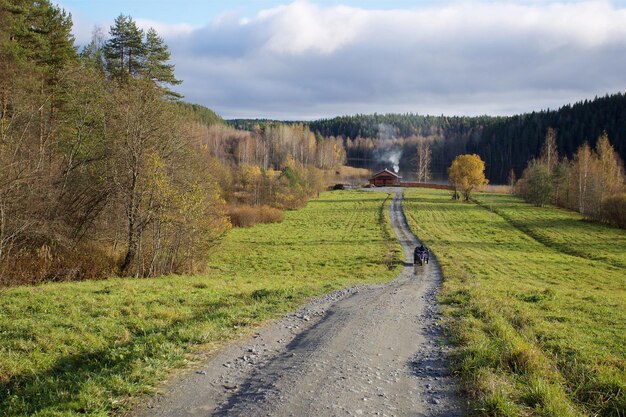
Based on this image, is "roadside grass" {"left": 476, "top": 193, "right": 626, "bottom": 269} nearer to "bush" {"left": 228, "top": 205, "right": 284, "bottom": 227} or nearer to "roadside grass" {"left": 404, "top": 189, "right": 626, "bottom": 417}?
"roadside grass" {"left": 404, "top": 189, "right": 626, "bottom": 417}

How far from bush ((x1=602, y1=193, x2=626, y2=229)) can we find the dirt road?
52.8 metres

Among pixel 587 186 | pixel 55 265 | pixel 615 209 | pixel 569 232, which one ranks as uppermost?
pixel 587 186

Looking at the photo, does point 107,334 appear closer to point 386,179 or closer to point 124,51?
point 124,51

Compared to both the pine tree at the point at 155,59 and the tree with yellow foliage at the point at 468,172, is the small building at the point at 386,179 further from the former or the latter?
the pine tree at the point at 155,59

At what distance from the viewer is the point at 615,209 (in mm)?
53188

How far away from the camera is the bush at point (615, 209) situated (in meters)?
52.0

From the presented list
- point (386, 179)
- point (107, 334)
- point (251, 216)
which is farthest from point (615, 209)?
point (386, 179)

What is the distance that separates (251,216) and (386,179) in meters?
75.3

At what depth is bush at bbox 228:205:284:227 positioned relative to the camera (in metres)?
54.2

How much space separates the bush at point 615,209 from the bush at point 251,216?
42.1 meters

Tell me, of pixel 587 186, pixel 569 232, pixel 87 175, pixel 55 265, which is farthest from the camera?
pixel 587 186

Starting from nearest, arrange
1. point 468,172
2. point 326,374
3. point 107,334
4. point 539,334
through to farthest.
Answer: point 326,374 < point 107,334 < point 539,334 < point 468,172

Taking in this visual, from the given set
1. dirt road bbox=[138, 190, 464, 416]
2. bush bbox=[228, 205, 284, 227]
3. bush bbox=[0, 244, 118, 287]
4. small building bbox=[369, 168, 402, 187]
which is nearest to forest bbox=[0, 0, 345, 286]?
bush bbox=[0, 244, 118, 287]

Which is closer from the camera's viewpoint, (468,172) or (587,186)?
(587,186)
